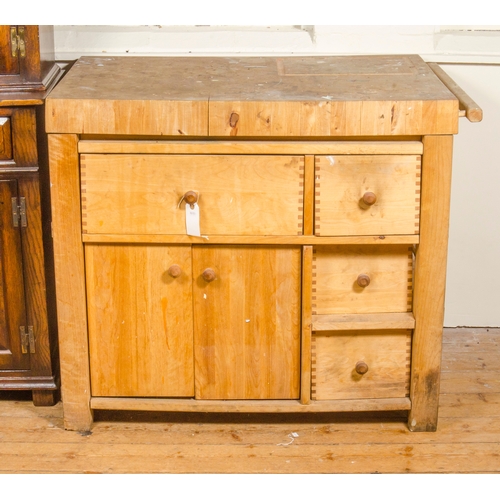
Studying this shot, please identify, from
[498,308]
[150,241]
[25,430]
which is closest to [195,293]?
[150,241]

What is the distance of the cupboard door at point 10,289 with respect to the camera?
2.51 meters

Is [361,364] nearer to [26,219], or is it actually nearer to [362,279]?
[362,279]

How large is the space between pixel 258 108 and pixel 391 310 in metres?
0.69

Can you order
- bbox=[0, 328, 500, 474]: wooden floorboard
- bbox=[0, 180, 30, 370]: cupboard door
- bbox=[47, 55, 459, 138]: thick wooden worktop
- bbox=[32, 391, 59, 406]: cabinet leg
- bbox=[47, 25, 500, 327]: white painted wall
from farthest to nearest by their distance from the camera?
1. bbox=[47, 25, 500, 327]: white painted wall
2. bbox=[32, 391, 59, 406]: cabinet leg
3. bbox=[0, 180, 30, 370]: cupboard door
4. bbox=[0, 328, 500, 474]: wooden floorboard
5. bbox=[47, 55, 459, 138]: thick wooden worktop

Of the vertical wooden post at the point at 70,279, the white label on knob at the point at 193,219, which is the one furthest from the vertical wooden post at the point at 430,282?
the vertical wooden post at the point at 70,279

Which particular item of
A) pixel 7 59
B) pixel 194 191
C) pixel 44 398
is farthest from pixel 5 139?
pixel 44 398

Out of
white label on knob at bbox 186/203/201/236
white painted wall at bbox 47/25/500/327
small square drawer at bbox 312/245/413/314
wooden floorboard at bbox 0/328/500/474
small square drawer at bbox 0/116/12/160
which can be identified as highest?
white painted wall at bbox 47/25/500/327

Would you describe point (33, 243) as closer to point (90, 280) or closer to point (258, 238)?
point (90, 280)

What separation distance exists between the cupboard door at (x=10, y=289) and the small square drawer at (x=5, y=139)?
0.25 feet

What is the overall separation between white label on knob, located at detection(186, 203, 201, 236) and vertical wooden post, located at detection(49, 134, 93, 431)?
0.97 feet

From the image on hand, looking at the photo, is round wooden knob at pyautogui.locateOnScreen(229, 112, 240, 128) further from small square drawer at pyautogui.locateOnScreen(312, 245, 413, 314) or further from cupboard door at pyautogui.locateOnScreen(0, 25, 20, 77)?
cupboard door at pyautogui.locateOnScreen(0, 25, 20, 77)

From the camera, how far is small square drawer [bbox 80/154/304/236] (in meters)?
2.30

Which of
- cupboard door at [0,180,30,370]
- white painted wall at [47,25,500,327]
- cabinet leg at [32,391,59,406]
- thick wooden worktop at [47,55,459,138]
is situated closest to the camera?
thick wooden worktop at [47,55,459,138]

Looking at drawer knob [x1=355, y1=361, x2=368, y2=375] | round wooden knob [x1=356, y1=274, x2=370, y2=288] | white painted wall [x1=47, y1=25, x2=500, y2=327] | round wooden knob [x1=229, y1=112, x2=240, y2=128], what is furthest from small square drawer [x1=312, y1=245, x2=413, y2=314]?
white painted wall [x1=47, y1=25, x2=500, y2=327]
